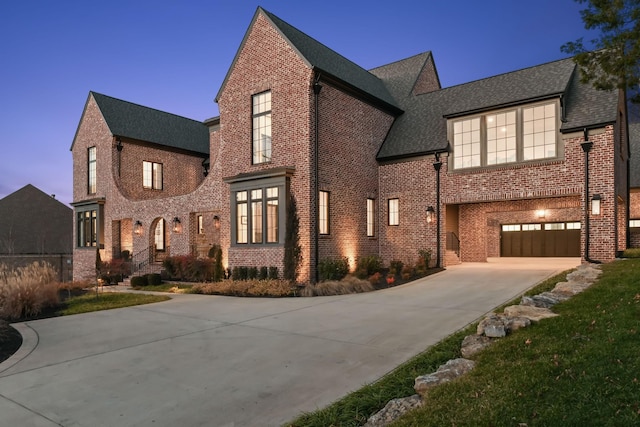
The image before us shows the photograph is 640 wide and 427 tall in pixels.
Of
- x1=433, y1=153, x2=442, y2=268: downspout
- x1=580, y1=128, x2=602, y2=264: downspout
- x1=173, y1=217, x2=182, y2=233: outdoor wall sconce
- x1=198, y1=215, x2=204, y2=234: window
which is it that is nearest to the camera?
x1=580, y1=128, x2=602, y2=264: downspout

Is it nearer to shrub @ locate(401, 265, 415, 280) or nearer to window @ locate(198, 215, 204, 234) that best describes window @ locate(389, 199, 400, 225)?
shrub @ locate(401, 265, 415, 280)

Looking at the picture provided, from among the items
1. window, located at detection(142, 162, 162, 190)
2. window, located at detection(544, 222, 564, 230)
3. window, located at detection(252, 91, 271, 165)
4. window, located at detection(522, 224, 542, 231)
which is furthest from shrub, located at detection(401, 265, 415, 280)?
window, located at detection(142, 162, 162, 190)

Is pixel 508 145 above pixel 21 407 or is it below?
above

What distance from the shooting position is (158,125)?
83.0 ft

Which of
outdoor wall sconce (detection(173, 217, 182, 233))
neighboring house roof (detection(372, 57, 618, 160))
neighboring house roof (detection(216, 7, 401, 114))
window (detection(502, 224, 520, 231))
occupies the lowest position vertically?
window (detection(502, 224, 520, 231))

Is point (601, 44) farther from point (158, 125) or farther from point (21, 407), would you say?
point (158, 125)

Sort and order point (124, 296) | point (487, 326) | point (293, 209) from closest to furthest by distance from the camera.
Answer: point (487, 326), point (124, 296), point (293, 209)

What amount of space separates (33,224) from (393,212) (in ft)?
112

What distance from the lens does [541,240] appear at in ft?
71.5

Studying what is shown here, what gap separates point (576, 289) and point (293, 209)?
28.6 ft

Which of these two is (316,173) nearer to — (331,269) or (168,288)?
(331,269)

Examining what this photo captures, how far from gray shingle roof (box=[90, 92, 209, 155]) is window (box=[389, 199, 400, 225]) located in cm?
1462

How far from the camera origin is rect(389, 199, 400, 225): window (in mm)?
16920

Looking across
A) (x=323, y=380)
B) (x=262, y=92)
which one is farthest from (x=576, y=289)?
(x=262, y=92)
